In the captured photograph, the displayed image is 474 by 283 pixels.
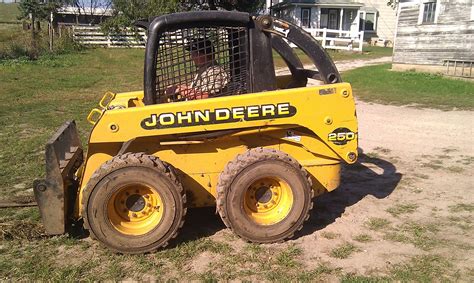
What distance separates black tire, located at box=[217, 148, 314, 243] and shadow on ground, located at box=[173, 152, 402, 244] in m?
0.32

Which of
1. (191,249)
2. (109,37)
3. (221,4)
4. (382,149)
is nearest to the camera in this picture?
(191,249)

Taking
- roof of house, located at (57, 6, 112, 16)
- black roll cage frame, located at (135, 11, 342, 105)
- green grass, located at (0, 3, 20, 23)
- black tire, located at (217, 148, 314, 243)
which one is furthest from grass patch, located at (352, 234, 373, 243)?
green grass, located at (0, 3, 20, 23)

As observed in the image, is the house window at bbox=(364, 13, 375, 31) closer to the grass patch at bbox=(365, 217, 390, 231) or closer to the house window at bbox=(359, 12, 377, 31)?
the house window at bbox=(359, 12, 377, 31)

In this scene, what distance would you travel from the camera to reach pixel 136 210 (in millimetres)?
4090

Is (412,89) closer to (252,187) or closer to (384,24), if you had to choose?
(252,187)

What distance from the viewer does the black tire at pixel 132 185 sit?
386 cm

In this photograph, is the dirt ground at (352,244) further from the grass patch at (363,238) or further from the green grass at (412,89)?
the green grass at (412,89)

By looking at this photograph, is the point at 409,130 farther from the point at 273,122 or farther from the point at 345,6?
the point at 345,6

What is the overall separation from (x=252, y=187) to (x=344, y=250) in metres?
0.98

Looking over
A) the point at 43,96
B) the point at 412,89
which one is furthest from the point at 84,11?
the point at 412,89

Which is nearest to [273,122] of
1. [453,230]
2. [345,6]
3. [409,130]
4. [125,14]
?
[453,230]

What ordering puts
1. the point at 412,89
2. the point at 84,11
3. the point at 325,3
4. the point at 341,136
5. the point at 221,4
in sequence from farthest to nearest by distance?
1. the point at 84,11
2. the point at 325,3
3. the point at 221,4
4. the point at 412,89
5. the point at 341,136

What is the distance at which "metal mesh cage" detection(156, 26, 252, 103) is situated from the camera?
420 centimetres

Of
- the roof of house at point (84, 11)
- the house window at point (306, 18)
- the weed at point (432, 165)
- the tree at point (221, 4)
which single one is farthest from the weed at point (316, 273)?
the roof of house at point (84, 11)
